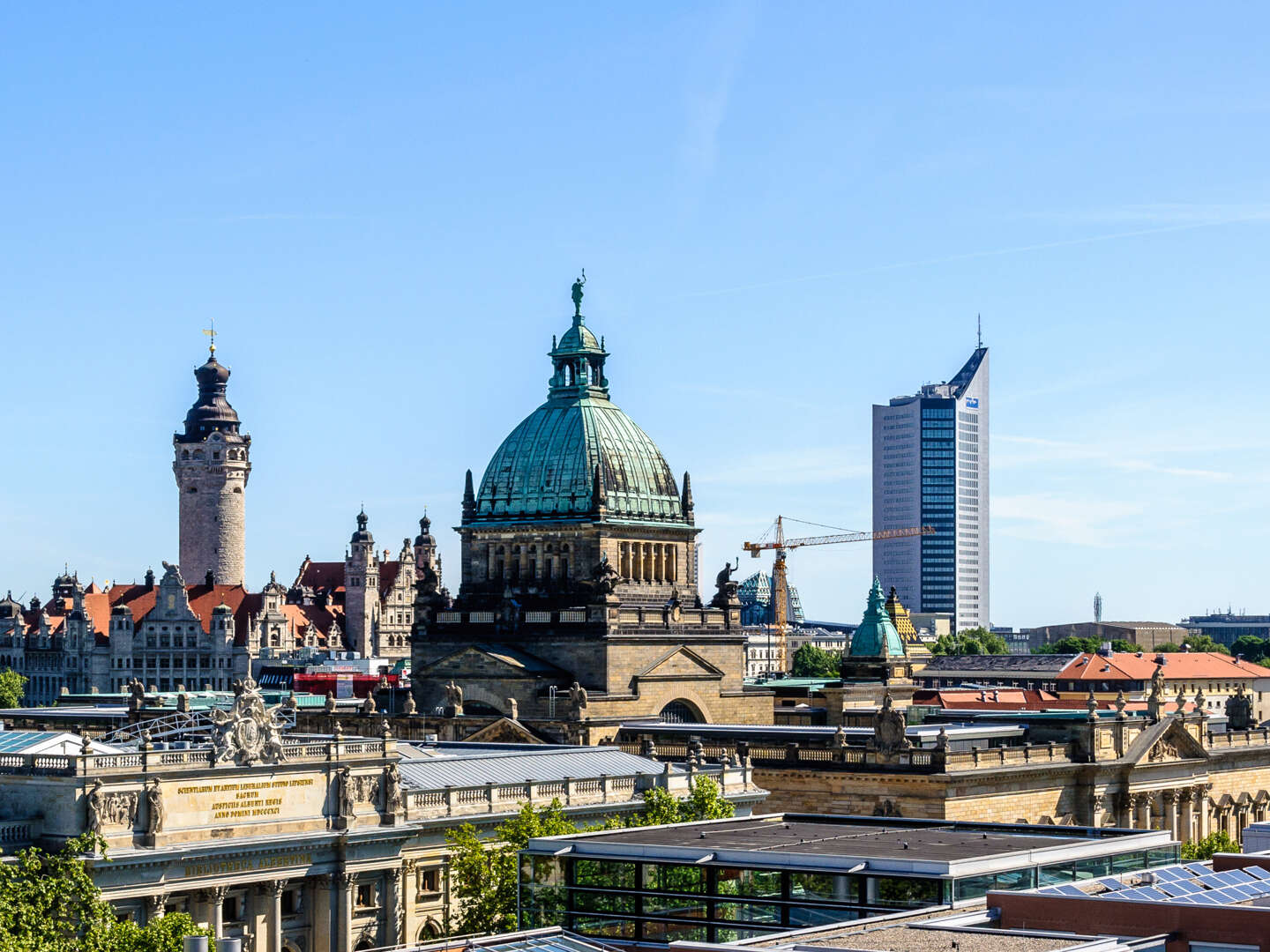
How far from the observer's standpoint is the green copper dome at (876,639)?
137000 mm

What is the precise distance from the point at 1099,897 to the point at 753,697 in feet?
269

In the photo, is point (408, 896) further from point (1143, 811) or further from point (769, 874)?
point (1143, 811)

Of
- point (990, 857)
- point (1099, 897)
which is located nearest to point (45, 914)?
point (990, 857)

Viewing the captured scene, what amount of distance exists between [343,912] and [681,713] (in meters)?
49.9

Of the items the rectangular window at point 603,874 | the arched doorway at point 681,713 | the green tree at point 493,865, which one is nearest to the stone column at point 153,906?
the green tree at point 493,865

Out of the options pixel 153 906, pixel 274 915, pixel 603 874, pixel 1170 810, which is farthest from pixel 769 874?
pixel 1170 810

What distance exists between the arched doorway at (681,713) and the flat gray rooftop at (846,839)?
169ft

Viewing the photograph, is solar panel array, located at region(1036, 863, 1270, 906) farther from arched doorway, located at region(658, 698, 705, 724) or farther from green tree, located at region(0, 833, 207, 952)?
arched doorway, located at region(658, 698, 705, 724)

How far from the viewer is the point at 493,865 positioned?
77.4 metres

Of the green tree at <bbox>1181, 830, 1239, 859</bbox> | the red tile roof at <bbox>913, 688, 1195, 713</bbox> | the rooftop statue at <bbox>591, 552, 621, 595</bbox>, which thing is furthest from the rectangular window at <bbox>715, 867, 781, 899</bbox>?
the red tile roof at <bbox>913, 688, 1195, 713</bbox>

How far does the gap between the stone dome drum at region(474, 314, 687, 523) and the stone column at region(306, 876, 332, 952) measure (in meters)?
48.6

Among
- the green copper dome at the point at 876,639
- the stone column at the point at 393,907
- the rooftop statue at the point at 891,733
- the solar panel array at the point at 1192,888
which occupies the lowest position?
the stone column at the point at 393,907

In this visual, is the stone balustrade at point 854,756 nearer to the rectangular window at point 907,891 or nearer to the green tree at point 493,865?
the green tree at point 493,865

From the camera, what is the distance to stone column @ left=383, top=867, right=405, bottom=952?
82.4 metres
